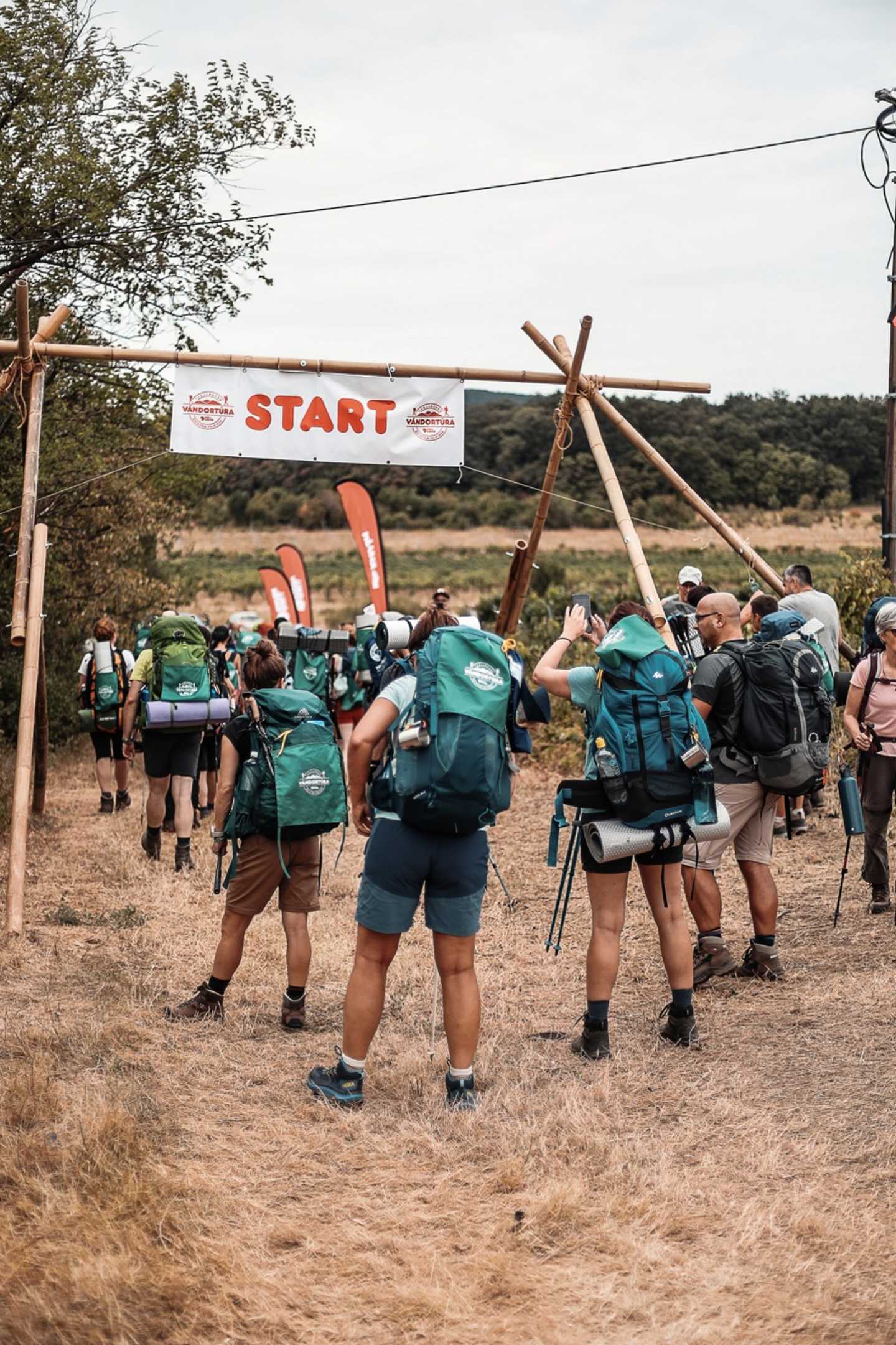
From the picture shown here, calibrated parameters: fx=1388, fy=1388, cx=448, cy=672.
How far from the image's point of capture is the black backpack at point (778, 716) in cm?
699

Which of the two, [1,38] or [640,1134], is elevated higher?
[1,38]

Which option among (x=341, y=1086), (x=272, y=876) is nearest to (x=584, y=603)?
(x=272, y=876)

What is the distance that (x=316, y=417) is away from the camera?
9383 millimetres

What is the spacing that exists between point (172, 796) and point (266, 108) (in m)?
7.09

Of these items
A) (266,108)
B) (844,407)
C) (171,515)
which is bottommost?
(171,515)

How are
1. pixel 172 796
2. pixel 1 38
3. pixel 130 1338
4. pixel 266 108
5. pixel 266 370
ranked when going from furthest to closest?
pixel 266 108, pixel 1 38, pixel 172 796, pixel 266 370, pixel 130 1338

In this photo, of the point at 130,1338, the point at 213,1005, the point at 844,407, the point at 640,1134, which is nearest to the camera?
the point at 130,1338

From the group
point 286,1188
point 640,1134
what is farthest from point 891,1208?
point 286,1188

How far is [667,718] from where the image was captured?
5859mm

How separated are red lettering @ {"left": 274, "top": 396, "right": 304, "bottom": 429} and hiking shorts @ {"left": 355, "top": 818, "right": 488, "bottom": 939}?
15.1 feet

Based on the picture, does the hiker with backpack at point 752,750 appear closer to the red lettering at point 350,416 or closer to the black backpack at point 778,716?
the black backpack at point 778,716

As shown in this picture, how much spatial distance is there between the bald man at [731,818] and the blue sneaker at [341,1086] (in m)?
2.27

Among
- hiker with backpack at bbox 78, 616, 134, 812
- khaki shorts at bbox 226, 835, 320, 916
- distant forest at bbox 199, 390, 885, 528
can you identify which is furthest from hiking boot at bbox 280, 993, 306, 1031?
distant forest at bbox 199, 390, 885, 528

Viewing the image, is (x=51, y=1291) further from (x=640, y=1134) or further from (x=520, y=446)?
(x=520, y=446)
